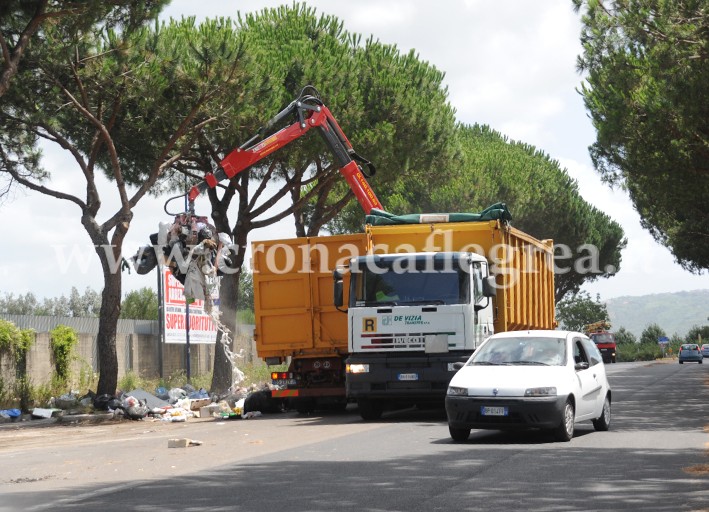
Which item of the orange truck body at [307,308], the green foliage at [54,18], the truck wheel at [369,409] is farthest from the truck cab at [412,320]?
the green foliage at [54,18]

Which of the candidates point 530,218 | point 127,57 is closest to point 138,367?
point 127,57

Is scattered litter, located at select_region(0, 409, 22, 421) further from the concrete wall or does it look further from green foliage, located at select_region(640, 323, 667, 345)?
green foliage, located at select_region(640, 323, 667, 345)

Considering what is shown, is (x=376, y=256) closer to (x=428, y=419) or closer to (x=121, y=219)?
(x=428, y=419)

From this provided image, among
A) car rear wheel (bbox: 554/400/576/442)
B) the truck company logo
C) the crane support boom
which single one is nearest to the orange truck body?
the truck company logo

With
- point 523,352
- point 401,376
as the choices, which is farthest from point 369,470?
point 401,376

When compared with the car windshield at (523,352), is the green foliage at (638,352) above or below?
below

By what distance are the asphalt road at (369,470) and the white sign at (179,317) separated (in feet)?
36.5

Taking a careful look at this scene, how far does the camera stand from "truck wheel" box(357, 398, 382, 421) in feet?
65.0

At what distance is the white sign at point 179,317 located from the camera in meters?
30.3

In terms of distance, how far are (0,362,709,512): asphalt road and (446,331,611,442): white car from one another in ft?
1.03

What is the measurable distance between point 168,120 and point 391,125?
→ 25.1ft

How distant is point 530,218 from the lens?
194ft

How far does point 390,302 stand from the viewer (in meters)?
19.2

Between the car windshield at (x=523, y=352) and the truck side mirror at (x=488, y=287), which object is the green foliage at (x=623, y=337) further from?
the car windshield at (x=523, y=352)
